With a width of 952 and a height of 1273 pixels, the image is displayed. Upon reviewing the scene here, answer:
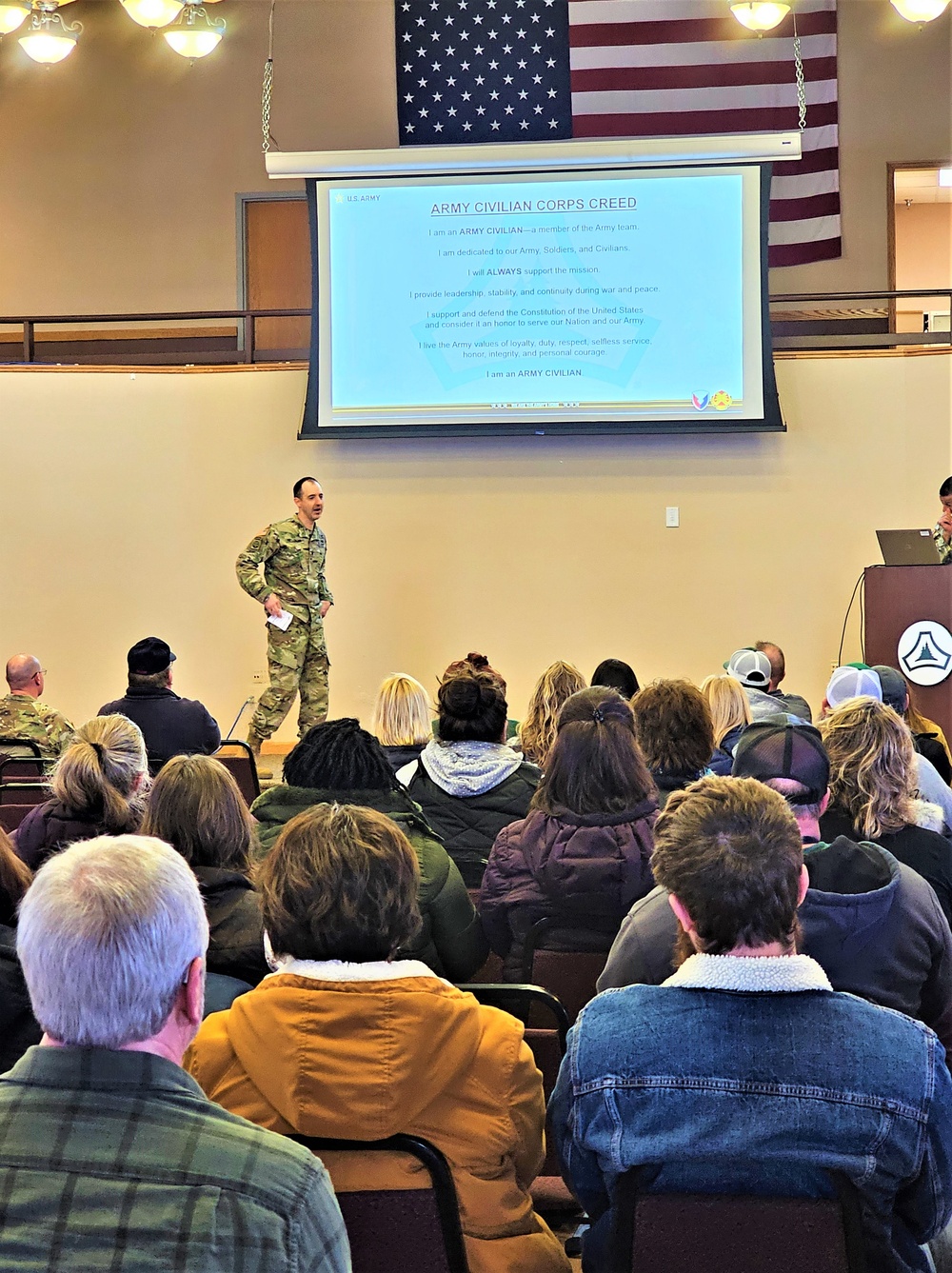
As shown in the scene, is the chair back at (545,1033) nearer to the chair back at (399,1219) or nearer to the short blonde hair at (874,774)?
the chair back at (399,1219)

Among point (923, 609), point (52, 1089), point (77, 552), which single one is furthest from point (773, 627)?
point (52, 1089)

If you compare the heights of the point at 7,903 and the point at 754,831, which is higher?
the point at 754,831

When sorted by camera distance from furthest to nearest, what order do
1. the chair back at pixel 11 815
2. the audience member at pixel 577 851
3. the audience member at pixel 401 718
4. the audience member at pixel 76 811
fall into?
the audience member at pixel 401 718 → the chair back at pixel 11 815 → the audience member at pixel 76 811 → the audience member at pixel 577 851

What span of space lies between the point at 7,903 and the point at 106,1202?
109 centimetres

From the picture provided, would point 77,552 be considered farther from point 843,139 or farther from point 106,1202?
point 106,1202

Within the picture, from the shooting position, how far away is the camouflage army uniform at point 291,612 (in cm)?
733

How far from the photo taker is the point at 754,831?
1.59 m

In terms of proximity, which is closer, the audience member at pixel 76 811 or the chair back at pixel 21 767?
the audience member at pixel 76 811

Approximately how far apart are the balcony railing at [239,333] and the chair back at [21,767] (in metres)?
4.01

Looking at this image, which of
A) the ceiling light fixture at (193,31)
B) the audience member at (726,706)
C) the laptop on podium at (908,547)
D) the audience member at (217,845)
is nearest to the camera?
the audience member at (217,845)

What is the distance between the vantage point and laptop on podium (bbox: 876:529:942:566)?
21.8 feet

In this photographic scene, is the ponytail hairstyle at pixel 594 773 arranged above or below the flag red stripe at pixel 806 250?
below

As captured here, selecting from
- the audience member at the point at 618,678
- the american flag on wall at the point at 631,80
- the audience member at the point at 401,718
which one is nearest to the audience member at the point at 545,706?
the audience member at the point at 618,678

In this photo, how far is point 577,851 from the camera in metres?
2.60
